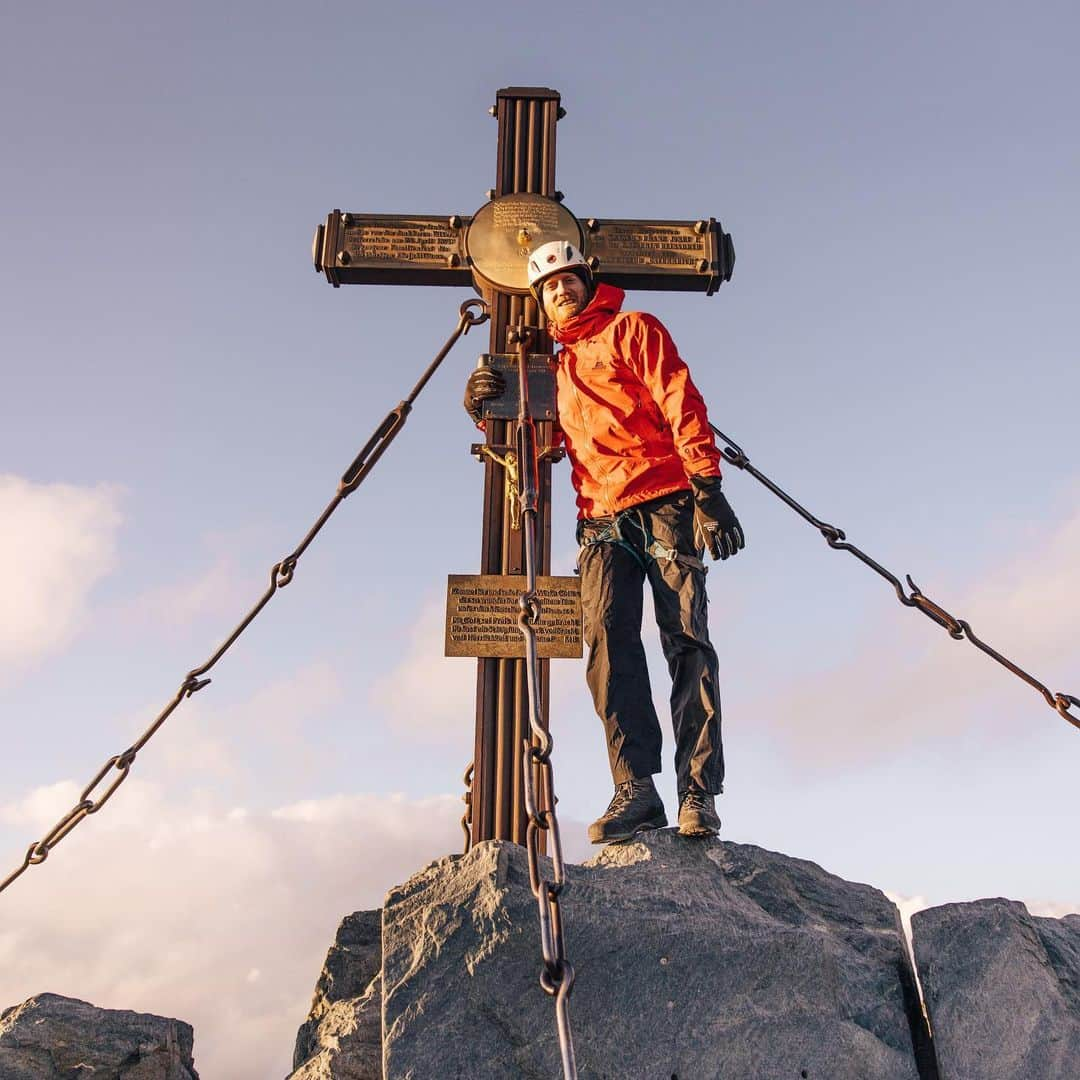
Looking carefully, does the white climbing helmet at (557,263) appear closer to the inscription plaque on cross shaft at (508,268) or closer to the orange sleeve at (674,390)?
the orange sleeve at (674,390)

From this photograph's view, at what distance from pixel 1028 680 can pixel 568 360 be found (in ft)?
8.40

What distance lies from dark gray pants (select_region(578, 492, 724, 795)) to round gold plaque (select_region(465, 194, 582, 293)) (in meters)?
1.99

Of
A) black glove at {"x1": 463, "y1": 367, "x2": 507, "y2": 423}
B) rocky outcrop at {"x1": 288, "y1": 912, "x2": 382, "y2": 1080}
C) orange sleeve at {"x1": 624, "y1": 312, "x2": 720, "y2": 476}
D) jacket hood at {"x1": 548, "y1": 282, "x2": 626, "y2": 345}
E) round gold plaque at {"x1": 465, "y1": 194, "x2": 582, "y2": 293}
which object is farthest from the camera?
round gold plaque at {"x1": 465, "y1": 194, "x2": 582, "y2": 293}

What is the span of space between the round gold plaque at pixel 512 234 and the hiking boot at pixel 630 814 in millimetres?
2989

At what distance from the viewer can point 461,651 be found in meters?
5.68

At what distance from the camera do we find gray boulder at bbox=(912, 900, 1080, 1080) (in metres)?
3.75

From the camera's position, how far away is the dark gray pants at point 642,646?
16.1 ft

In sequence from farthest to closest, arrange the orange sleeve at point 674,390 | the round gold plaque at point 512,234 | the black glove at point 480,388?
the round gold plaque at point 512,234, the black glove at point 480,388, the orange sleeve at point 674,390

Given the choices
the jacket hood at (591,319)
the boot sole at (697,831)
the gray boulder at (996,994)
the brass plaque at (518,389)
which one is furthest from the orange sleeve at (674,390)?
the gray boulder at (996,994)

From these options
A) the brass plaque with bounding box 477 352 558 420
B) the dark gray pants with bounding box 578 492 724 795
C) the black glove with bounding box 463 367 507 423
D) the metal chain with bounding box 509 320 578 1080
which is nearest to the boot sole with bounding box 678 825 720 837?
the dark gray pants with bounding box 578 492 724 795

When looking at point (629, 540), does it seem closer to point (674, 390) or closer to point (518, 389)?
point (674, 390)

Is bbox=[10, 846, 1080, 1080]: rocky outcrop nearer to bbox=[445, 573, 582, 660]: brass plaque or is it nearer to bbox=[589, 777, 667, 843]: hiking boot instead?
bbox=[589, 777, 667, 843]: hiking boot

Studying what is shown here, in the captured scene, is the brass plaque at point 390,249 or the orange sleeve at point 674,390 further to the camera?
the brass plaque at point 390,249

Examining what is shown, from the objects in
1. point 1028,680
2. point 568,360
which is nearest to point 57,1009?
point 568,360
